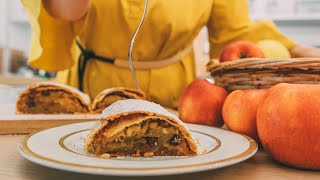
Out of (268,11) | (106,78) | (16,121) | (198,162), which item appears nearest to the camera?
(198,162)

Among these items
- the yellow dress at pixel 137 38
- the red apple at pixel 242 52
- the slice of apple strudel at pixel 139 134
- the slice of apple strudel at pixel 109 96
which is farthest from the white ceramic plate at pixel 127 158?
the yellow dress at pixel 137 38

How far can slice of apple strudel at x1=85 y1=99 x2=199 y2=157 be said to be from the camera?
484 mm

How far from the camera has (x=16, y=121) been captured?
0.71 metres

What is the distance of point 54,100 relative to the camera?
955mm

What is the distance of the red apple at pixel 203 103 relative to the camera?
640 millimetres

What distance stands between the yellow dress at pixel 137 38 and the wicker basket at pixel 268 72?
47 cm

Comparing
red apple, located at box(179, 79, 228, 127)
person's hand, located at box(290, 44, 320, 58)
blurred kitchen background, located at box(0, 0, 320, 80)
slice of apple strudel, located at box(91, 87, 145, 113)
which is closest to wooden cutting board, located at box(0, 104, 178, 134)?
slice of apple strudel, located at box(91, 87, 145, 113)

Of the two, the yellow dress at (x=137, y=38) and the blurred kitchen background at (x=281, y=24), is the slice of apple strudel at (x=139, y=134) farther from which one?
the blurred kitchen background at (x=281, y=24)

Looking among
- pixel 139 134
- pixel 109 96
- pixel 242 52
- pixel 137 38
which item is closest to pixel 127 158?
pixel 139 134

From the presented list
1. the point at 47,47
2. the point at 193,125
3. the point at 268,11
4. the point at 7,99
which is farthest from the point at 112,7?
the point at 268,11

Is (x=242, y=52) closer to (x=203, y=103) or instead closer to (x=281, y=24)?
(x=203, y=103)

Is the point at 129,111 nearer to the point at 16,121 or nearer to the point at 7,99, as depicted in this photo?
the point at 16,121

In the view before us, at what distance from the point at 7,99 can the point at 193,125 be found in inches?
27.7

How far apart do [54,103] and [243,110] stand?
1.78 feet
